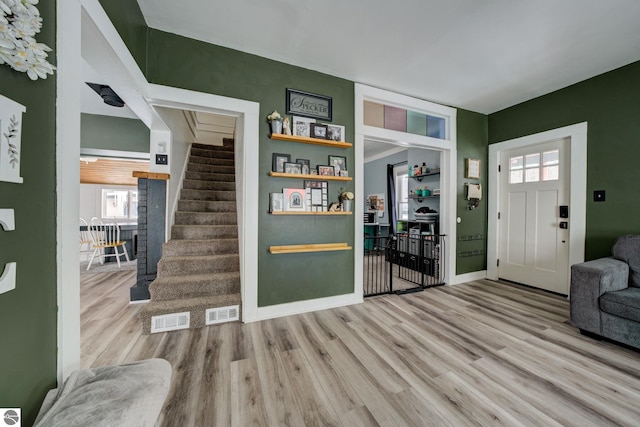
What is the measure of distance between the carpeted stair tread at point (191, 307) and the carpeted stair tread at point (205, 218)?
133 cm

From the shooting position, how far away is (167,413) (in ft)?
4.38

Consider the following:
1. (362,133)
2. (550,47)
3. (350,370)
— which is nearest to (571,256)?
(550,47)

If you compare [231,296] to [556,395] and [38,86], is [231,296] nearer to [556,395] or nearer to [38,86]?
[38,86]

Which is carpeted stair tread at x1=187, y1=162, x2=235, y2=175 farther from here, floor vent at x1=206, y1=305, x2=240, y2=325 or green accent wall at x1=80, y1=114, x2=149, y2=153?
floor vent at x1=206, y1=305, x2=240, y2=325

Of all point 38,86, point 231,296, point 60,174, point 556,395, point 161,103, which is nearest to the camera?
point 38,86

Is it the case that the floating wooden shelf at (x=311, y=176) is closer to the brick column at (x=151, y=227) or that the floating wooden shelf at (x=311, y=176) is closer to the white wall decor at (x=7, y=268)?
the brick column at (x=151, y=227)

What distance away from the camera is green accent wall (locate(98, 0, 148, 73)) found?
1511mm

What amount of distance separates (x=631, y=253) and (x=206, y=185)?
5.48 m

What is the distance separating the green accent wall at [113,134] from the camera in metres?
4.04

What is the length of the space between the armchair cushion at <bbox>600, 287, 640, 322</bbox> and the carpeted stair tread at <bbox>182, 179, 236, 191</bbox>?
4774 millimetres

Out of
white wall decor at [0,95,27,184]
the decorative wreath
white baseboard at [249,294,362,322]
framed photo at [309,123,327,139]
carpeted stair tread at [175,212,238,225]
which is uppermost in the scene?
framed photo at [309,123,327,139]

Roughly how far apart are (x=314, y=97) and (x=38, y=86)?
2286 mm

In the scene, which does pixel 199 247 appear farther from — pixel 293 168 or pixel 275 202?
pixel 293 168

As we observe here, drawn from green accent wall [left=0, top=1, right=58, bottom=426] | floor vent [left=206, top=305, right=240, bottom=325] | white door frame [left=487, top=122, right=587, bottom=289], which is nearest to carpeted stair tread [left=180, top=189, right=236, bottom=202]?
Answer: floor vent [left=206, top=305, right=240, bottom=325]
